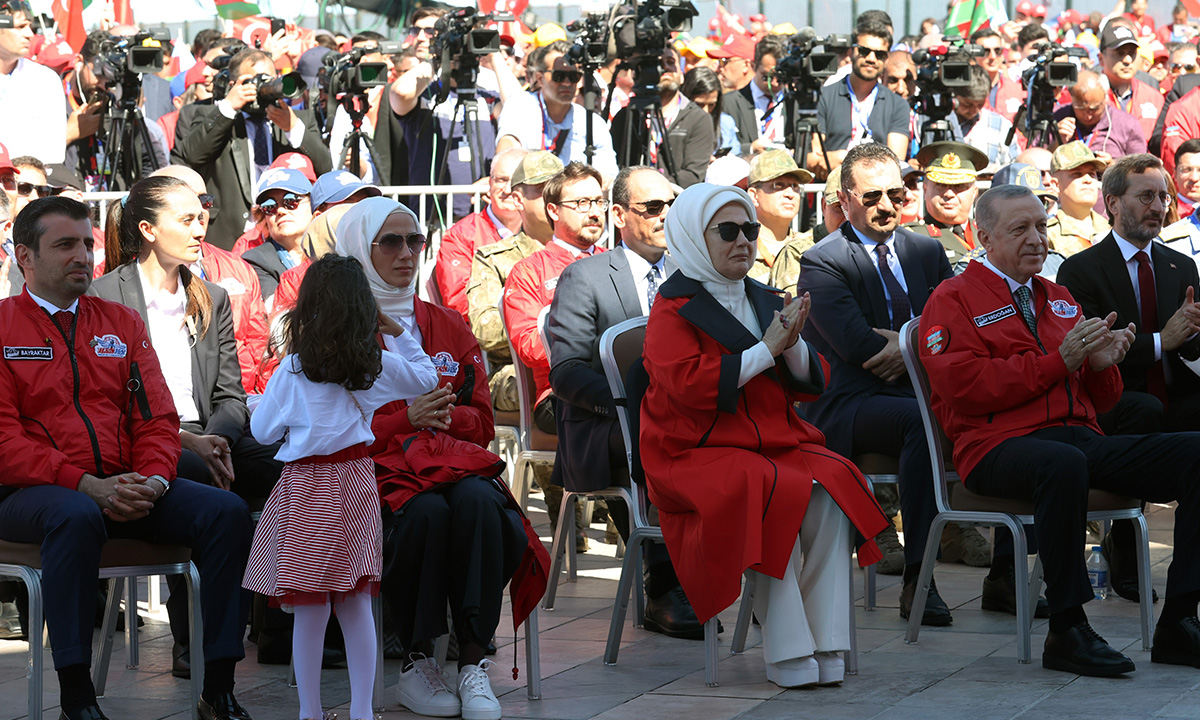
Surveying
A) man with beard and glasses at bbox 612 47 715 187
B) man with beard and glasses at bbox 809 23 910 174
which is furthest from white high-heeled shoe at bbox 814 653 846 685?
man with beard and glasses at bbox 809 23 910 174

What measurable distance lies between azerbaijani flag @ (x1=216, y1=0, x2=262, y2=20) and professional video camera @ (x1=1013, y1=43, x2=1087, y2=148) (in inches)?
279

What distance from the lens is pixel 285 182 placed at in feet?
21.5

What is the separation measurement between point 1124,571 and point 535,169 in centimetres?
297

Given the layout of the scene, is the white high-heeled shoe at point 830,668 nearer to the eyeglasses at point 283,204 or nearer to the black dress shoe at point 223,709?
the black dress shoe at point 223,709

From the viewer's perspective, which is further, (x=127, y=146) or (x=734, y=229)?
(x=127, y=146)

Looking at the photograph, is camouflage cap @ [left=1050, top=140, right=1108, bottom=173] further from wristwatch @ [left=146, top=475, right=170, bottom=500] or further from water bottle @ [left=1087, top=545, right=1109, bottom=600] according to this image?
wristwatch @ [left=146, top=475, right=170, bottom=500]

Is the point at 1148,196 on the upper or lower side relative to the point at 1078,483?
upper

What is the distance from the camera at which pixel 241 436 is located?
4.92 meters

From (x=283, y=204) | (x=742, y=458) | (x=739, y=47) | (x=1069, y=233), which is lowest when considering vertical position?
(x=742, y=458)

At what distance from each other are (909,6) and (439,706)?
2008 cm

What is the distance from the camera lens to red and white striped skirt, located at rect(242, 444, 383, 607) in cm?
386

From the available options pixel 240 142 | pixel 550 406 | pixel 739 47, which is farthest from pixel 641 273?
pixel 739 47

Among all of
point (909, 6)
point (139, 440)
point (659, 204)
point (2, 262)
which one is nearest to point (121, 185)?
point (2, 262)

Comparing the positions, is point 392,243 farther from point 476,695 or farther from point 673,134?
point 673,134
